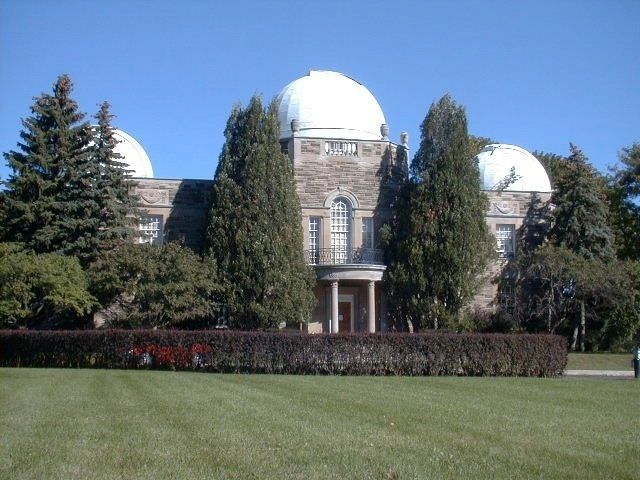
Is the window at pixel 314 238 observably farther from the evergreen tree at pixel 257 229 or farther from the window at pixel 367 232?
the evergreen tree at pixel 257 229

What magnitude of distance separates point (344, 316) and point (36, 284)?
51.0ft

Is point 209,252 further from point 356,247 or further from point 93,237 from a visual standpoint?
point 356,247

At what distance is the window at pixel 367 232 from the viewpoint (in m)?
40.6

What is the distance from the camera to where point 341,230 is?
4053 cm

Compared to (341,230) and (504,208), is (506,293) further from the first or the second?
(341,230)

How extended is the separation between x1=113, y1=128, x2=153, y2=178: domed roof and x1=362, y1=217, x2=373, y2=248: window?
12081 mm

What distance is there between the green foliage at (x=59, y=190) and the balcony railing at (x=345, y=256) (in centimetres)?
891

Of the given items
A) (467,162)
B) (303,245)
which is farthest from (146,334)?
(467,162)

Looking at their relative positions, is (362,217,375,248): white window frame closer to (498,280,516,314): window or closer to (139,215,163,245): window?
(498,280,516,314): window

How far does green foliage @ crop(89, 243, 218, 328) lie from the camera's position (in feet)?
107

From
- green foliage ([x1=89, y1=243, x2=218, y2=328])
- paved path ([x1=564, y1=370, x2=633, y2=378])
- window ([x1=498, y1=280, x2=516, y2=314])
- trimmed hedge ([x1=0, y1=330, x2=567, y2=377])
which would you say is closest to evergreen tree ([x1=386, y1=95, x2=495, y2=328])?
window ([x1=498, y1=280, x2=516, y2=314])

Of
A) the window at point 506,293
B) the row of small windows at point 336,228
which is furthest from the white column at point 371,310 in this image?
the window at point 506,293

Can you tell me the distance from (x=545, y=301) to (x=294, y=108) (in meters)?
15.6

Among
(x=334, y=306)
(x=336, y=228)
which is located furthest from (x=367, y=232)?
(x=334, y=306)
